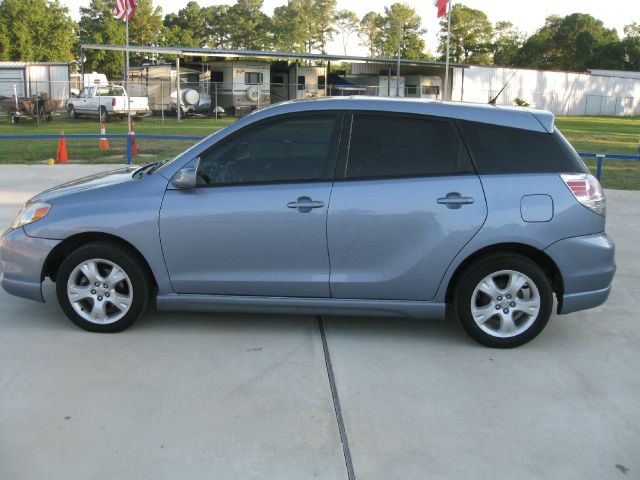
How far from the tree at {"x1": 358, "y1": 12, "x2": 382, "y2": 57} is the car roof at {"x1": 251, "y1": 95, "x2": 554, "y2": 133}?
366 ft

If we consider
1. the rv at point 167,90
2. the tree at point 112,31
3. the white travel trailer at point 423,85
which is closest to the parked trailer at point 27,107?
the rv at point 167,90

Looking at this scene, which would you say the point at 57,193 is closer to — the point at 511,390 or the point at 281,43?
the point at 511,390

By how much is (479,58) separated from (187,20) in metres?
44.7

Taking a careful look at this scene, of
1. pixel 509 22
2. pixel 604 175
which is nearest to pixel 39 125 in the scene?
pixel 604 175

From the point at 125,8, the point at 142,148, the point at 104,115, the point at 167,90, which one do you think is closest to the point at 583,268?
the point at 142,148

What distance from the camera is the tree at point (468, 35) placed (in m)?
98.4

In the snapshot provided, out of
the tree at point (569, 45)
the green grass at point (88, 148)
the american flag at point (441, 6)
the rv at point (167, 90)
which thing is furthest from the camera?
the tree at point (569, 45)

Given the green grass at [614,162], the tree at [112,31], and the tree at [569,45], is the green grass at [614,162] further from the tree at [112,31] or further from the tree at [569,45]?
the tree at [569,45]

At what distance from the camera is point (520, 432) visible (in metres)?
3.76

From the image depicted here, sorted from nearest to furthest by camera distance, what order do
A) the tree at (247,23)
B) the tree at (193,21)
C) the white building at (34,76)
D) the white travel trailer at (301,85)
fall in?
1. the white building at (34,76)
2. the white travel trailer at (301,85)
3. the tree at (247,23)
4. the tree at (193,21)

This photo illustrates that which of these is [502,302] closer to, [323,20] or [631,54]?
[631,54]

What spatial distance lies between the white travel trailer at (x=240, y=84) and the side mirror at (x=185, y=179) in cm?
3642

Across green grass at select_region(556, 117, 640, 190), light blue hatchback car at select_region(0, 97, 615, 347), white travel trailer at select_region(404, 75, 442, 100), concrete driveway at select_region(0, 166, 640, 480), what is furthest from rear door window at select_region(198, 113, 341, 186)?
white travel trailer at select_region(404, 75, 442, 100)

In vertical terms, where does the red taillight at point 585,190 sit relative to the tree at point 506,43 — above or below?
below
